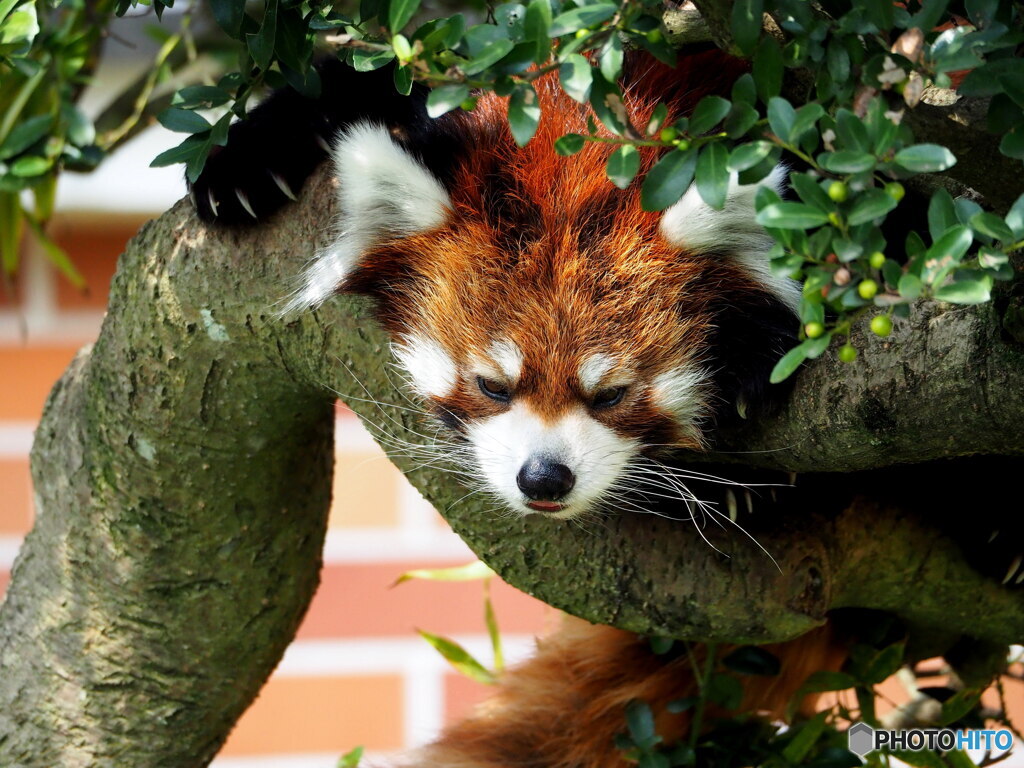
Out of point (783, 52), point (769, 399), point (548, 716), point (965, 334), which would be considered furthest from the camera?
point (548, 716)

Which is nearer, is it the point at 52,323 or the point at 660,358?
the point at 660,358

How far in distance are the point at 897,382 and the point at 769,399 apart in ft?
0.90

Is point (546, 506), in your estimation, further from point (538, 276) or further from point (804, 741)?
point (804, 741)

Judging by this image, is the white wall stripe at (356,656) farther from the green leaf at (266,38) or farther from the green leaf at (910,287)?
the green leaf at (910,287)

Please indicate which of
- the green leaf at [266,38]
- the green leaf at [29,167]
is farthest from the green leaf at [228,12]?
the green leaf at [29,167]

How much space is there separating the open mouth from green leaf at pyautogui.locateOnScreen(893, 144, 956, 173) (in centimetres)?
88

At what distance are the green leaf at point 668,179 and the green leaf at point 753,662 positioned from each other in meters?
1.19

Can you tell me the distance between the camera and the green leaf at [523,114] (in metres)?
1.09

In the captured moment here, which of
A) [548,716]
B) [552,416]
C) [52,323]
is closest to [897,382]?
[552,416]

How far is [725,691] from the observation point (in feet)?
6.91

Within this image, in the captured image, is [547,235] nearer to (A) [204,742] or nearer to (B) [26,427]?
(A) [204,742]

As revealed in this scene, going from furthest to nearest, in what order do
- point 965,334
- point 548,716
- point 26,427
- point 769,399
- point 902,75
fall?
point 26,427
point 548,716
point 769,399
point 965,334
point 902,75

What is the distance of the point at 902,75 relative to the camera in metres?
0.98

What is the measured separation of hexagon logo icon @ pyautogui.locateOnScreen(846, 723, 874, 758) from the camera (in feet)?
7.16
